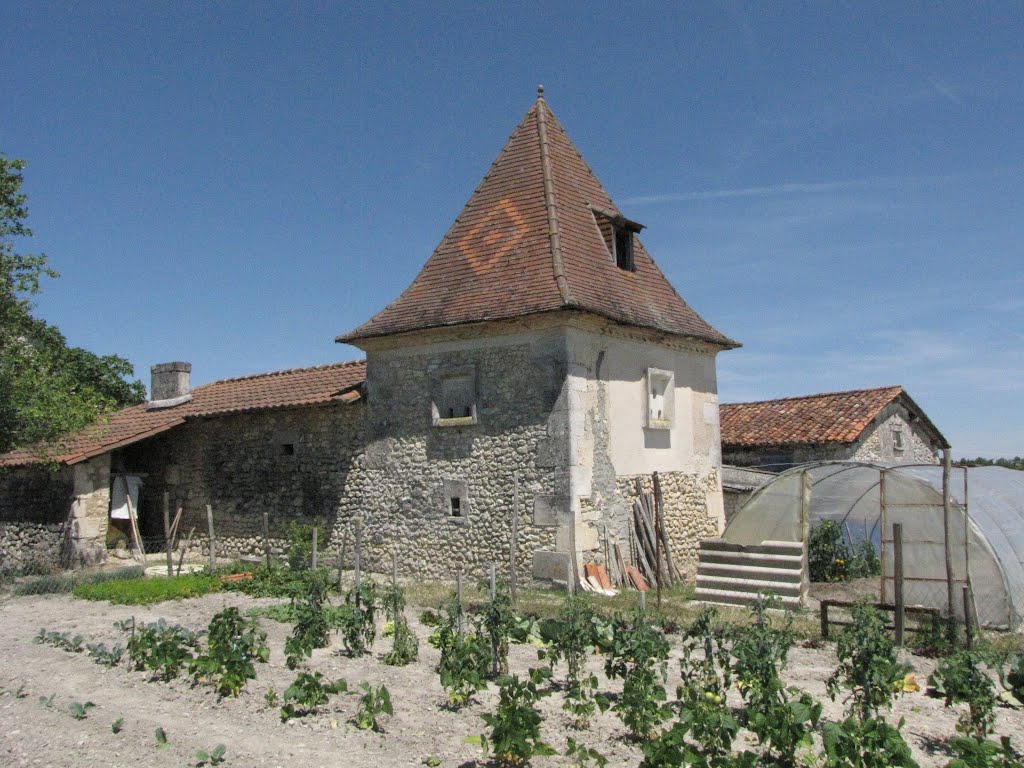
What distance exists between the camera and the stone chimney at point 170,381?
20125 millimetres

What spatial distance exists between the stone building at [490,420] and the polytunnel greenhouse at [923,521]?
2303 millimetres

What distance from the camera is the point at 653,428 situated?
15234 millimetres

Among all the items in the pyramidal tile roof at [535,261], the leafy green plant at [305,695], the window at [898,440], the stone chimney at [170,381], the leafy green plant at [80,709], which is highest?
the pyramidal tile roof at [535,261]

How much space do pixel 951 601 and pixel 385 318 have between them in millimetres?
9963

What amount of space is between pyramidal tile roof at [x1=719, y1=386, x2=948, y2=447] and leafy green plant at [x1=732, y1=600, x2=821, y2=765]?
13.3 metres

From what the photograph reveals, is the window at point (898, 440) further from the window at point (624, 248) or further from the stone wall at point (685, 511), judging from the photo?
the window at point (624, 248)

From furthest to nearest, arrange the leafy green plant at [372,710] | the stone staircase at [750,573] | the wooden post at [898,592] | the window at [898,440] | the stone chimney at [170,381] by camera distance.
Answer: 1. the window at [898,440]
2. the stone chimney at [170,381]
3. the stone staircase at [750,573]
4. the wooden post at [898,592]
5. the leafy green plant at [372,710]

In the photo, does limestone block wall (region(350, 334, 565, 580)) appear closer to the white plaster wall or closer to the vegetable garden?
the white plaster wall

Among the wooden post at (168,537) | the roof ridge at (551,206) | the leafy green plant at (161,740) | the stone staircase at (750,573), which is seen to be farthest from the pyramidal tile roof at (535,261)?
the leafy green plant at (161,740)

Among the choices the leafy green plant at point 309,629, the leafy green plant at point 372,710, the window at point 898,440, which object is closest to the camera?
the leafy green plant at point 372,710

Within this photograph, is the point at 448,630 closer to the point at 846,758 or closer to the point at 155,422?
the point at 846,758

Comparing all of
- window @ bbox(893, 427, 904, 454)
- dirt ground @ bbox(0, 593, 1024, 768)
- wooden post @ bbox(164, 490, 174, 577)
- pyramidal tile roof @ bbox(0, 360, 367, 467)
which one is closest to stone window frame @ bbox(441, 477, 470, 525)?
pyramidal tile roof @ bbox(0, 360, 367, 467)

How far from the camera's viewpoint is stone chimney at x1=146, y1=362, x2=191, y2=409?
20125 millimetres

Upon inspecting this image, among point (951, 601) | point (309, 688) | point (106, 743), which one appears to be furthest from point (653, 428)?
point (106, 743)
